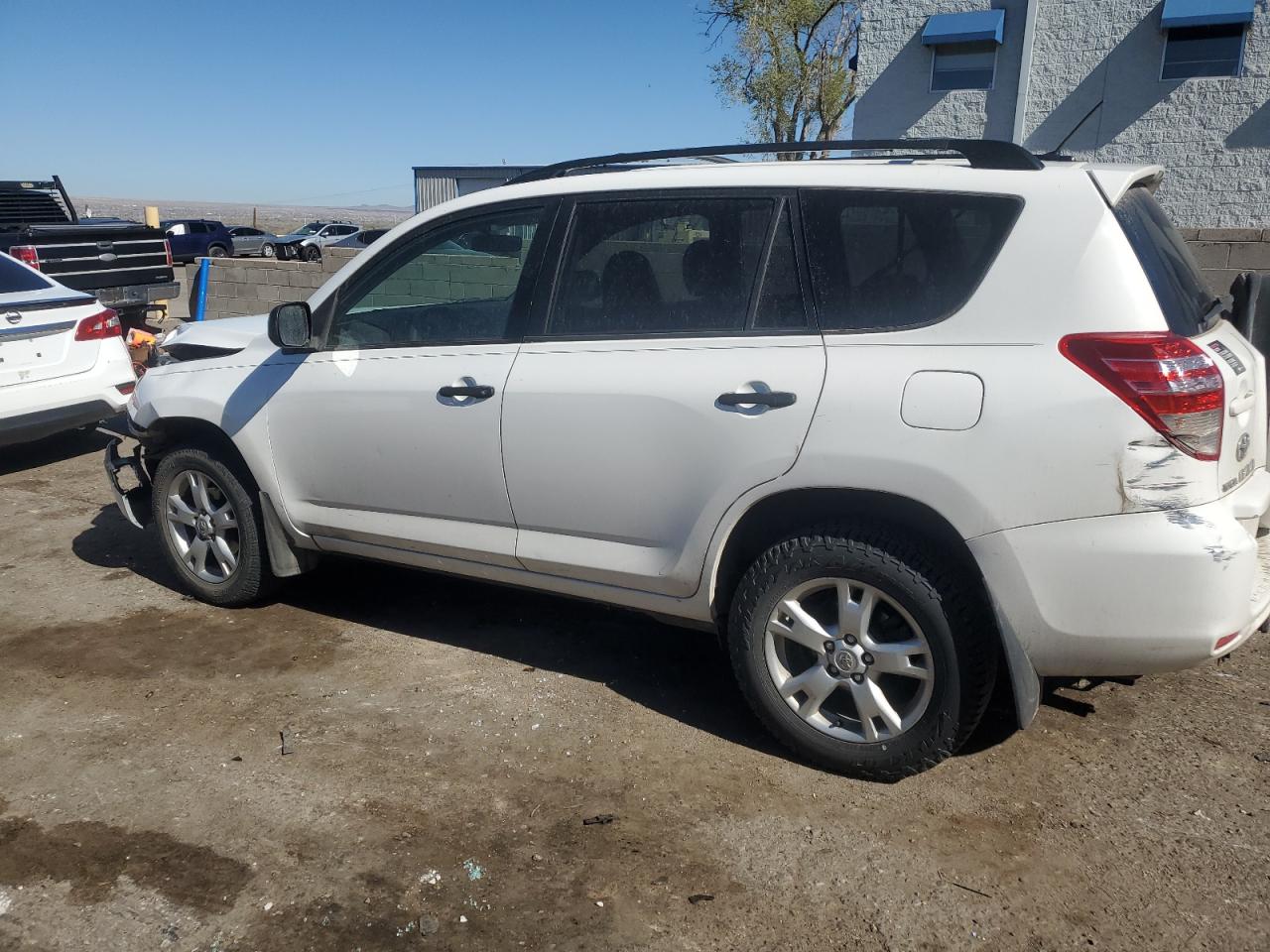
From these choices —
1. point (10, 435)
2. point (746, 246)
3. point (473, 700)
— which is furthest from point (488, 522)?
point (10, 435)

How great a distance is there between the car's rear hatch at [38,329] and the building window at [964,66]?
19.5 metres

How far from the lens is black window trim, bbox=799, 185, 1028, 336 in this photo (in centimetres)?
305

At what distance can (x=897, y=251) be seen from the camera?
322 centimetres

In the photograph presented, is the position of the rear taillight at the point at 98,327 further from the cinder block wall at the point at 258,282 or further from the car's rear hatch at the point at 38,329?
the cinder block wall at the point at 258,282

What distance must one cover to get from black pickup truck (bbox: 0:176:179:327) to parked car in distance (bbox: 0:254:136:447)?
12.1ft

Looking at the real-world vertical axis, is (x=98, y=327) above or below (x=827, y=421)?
below

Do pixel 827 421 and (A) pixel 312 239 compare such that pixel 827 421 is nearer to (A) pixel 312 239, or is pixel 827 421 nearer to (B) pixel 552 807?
(B) pixel 552 807

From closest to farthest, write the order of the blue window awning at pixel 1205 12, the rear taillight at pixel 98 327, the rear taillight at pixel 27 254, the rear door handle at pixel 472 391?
the rear door handle at pixel 472 391
the rear taillight at pixel 98 327
the rear taillight at pixel 27 254
the blue window awning at pixel 1205 12

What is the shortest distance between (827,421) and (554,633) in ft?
6.23

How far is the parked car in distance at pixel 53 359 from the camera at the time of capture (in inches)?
275

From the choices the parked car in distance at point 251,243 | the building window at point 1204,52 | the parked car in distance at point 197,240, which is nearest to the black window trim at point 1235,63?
the building window at point 1204,52

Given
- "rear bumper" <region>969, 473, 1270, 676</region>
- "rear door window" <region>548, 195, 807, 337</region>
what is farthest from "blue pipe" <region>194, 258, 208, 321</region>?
"rear bumper" <region>969, 473, 1270, 676</region>

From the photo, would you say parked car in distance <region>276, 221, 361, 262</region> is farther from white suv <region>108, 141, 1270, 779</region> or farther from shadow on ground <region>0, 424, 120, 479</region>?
white suv <region>108, 141, 1270, 779</region>

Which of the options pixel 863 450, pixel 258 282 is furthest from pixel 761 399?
pixel 258 282
